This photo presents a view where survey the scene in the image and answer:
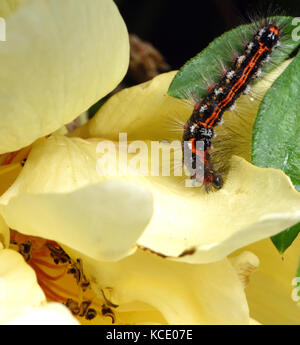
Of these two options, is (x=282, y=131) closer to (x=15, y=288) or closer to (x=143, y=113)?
(x=143, y=113)

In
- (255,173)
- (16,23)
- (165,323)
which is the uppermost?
(16,23)

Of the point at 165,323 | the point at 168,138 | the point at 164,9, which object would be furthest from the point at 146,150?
the point at 164,9

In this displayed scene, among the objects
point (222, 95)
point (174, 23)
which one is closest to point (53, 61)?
point (222, 95)

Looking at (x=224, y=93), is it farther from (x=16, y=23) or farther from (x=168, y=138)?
(x=16, y=23)

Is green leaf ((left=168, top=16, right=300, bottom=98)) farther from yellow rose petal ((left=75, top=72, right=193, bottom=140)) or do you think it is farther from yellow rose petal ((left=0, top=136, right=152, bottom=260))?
yellow rose petal ((left=0, top=136, right=152, bottom=260))

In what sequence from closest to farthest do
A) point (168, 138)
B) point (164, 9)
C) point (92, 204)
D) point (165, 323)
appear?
point (92, 204) < point (165, 323) < point (168, 138) < point (164, 9)
